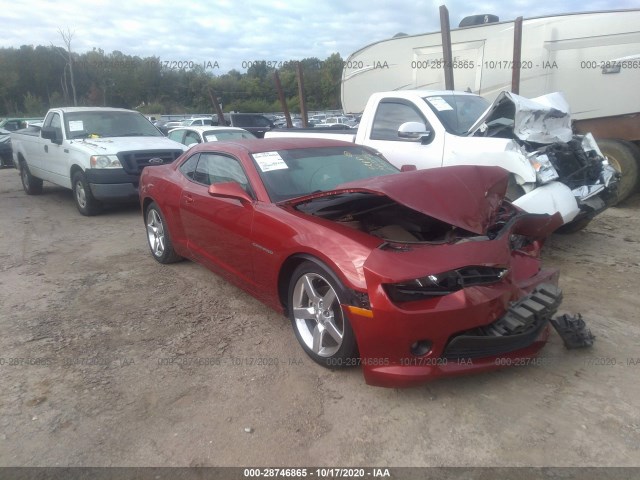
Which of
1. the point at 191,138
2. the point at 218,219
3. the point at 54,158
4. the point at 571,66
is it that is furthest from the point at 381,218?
the point at 191,138

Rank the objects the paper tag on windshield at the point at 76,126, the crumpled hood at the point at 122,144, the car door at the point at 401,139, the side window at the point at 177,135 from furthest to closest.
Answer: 1. the side window at the point at 177,135
2. the paper tag on windshield at the point at 76,126
3. the crumpled hood at the point at 122,144
4. the car door at the point at 401,139

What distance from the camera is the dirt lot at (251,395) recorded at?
2551 millimetres

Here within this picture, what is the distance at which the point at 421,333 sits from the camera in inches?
107

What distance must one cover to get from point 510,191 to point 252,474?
396 cm

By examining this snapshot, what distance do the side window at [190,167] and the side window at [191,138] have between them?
6.01 metres

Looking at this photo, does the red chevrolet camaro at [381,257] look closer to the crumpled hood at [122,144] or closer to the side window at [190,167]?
the side window at [190,167]

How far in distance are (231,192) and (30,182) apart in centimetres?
876

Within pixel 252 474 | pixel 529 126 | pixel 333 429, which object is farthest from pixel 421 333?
pixel 529 126

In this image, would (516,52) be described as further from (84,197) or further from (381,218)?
(84,197)

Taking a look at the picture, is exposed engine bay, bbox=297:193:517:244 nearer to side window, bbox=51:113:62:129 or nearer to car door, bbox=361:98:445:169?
car door, bbox=361:98:445:169

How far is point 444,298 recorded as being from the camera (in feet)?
8.98

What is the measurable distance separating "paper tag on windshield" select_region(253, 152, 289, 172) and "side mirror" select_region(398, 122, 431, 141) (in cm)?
207

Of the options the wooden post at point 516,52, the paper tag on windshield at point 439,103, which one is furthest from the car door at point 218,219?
the wooden post at point 516,52

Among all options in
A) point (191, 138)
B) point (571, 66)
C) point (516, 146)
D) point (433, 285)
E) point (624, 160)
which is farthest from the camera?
point (191, 138)
